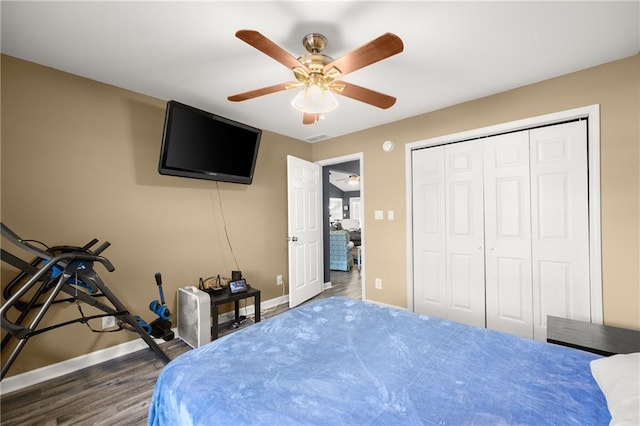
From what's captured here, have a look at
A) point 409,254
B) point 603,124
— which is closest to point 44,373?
point 409,254

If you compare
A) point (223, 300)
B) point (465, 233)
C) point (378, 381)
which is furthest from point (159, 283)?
point (465, 233)

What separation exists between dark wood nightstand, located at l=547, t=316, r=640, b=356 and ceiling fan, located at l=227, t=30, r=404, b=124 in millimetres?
2018

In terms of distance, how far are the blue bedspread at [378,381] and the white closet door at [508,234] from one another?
154cm

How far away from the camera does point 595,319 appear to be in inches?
89.8

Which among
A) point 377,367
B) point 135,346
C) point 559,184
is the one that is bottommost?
point 135,346

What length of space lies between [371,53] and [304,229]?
2.76 m

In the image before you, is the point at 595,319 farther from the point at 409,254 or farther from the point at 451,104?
the point at 451,104

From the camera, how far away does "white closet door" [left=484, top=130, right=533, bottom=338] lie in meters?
2.64

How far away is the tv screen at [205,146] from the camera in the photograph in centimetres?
260

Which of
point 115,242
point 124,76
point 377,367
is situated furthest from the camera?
point 115,242

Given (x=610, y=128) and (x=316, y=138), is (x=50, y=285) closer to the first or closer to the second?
(x=316, y=138)

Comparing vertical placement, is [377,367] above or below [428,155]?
below

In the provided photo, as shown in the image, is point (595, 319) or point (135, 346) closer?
point (595, 319)

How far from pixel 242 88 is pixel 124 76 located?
977mm
